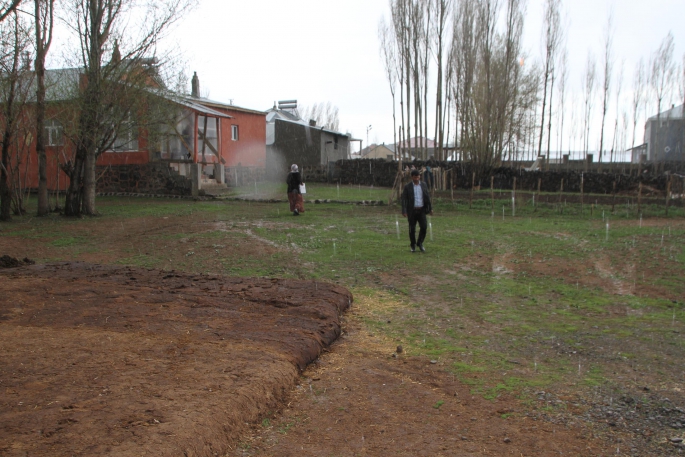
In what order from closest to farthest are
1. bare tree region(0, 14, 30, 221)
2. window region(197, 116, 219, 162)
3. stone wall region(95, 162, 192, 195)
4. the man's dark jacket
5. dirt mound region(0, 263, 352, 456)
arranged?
1. dirt mound region(0, 263, 352, 456)
2. the man's dark jacket
3. bare tree region(0, 14, 30, 221)
4. stone wall region(95, 162, 192, 195)
5. window region(197, 116, 219, 162)

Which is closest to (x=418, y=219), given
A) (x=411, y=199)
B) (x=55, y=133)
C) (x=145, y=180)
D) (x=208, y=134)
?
(x=411, y=199)

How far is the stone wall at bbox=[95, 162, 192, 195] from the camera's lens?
2570 cm

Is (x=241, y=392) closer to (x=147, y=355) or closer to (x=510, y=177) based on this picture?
(x=147, y=355)

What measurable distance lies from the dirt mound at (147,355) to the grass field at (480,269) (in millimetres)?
1411

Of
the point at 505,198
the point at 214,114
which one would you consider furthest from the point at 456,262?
the point at 214,114

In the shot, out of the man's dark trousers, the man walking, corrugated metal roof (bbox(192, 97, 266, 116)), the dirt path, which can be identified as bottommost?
the dirt path

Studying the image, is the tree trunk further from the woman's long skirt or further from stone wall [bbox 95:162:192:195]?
the woman's long skirt

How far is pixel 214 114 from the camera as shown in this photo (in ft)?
89.7

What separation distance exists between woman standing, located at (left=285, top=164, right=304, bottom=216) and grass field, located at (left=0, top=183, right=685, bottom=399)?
0.59 meters

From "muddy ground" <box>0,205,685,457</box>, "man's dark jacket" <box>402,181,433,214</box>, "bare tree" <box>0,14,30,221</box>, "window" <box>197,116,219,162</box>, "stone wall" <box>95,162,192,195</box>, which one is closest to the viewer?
"muddy ground" <box>0,205,685,457</box>

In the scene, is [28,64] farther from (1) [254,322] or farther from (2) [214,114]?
(1) [254,322]

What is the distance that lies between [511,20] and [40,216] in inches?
1079

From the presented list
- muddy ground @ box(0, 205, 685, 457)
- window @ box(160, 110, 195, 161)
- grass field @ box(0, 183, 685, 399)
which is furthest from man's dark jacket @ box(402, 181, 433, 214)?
window @ box(160, 110, 195, 161)

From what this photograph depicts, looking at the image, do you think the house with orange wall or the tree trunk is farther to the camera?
the house with orange wall
